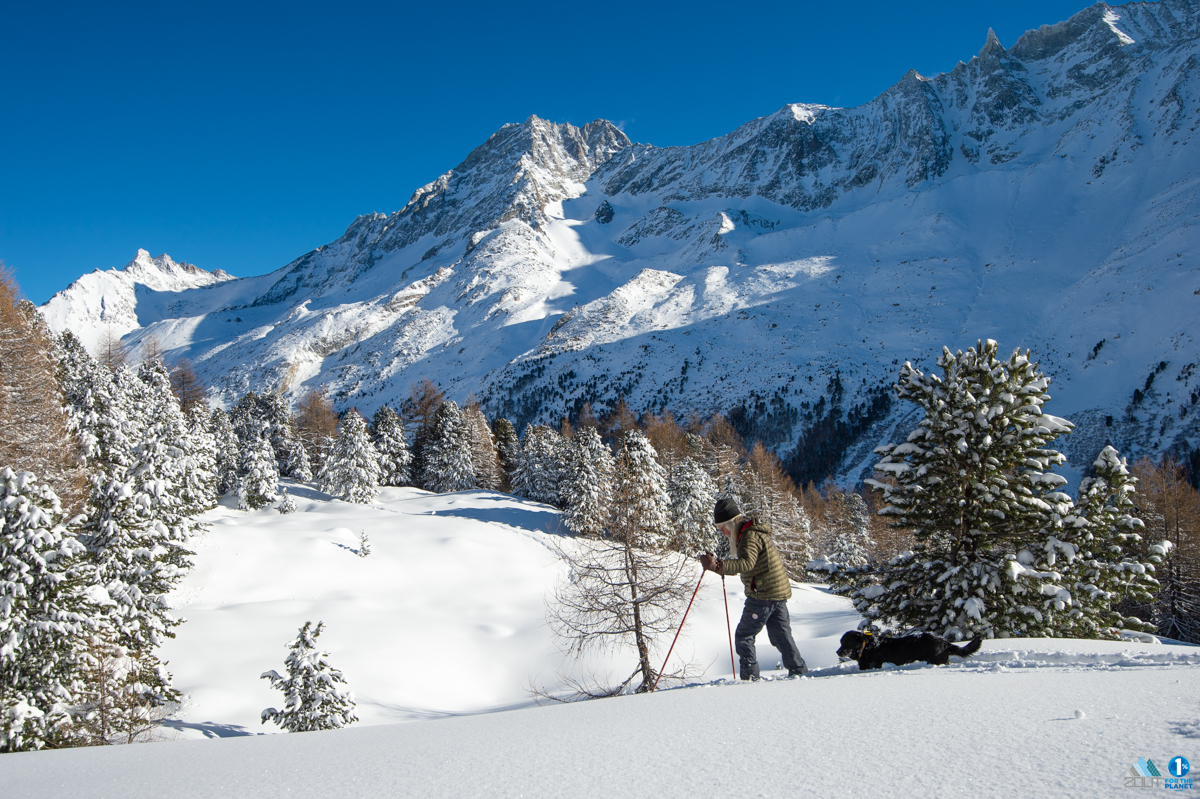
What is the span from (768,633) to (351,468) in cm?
4181

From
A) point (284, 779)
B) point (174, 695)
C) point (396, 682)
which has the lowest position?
point (396, 682)

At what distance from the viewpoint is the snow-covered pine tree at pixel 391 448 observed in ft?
183

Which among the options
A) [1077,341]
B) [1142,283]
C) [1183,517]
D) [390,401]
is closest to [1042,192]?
[1142,283]

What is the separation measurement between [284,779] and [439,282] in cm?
20725

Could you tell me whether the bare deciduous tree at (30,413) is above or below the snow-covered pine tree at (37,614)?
above

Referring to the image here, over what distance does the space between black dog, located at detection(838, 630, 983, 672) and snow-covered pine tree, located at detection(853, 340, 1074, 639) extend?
3.80 m

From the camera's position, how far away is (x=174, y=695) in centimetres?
1241

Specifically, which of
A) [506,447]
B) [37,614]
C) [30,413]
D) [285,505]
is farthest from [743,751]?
[506,447]

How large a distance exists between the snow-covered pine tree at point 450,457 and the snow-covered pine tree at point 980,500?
45.2 meters

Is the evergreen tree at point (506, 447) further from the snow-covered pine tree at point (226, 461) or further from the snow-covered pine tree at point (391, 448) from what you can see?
the snow-covered pine tree at point (226, 461)

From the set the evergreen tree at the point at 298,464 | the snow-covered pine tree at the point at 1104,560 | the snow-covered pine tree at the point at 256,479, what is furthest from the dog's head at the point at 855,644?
the evergreen tree at the point at 298,464

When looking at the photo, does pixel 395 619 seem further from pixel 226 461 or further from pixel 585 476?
pixel 226 461

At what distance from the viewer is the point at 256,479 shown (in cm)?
3556

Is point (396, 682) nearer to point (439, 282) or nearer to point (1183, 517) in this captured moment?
point (1183, 517)
